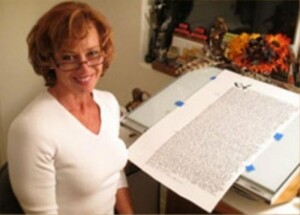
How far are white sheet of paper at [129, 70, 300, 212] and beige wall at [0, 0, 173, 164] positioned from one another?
20.6 inches

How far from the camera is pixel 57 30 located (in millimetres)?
854

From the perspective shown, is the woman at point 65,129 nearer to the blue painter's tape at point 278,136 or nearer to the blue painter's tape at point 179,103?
the blue painter's tape at point 179,103

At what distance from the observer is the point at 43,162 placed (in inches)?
34.1

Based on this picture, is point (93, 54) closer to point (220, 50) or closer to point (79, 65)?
point (79, 65)

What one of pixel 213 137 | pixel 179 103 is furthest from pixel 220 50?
pixel 213 137

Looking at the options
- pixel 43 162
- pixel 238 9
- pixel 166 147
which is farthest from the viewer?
pixel 238 9

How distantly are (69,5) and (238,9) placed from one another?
33.4 inches

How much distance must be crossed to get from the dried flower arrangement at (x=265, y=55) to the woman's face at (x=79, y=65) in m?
0.55

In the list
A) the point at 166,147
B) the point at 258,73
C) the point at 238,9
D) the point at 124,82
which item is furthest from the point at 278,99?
the point at 124,82

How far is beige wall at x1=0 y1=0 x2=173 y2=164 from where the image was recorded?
1.65 meters

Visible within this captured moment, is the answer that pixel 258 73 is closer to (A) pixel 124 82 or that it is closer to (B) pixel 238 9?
(B) pixel 238 9

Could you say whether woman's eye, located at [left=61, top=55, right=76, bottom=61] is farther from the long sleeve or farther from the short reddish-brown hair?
the long sleeve

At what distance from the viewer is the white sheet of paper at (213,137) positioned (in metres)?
0.93

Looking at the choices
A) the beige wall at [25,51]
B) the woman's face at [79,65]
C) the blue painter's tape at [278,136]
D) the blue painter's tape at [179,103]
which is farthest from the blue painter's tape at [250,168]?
the beige wall at [25,51]
